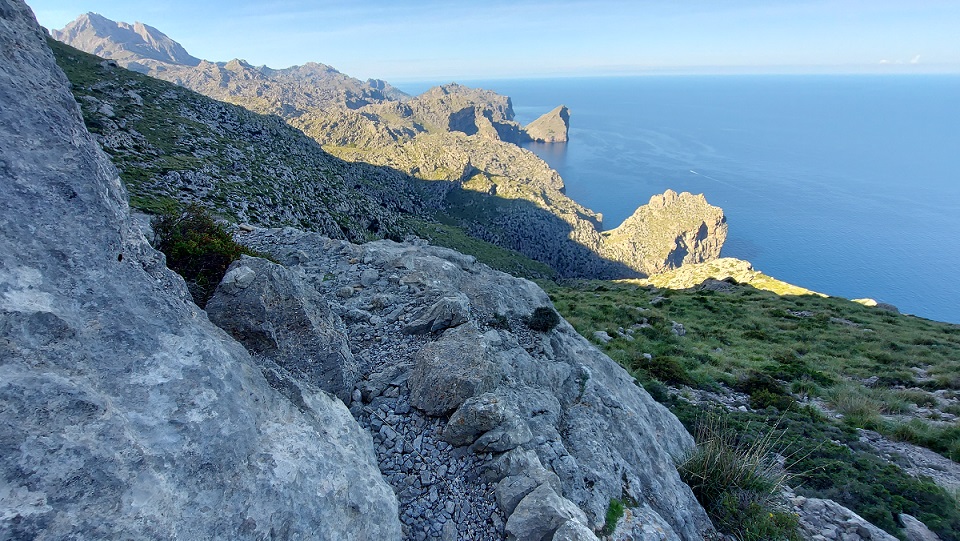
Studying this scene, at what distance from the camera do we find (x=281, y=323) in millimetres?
7918

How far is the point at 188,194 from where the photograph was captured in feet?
114

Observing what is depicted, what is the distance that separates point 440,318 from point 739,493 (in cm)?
883

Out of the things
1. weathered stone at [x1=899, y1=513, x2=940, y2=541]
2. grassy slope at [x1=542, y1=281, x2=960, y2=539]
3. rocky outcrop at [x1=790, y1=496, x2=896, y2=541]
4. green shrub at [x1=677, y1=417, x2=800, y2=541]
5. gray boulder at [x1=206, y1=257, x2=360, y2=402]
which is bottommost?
grassy slope at [x1=542, y1=281, x2=960, y2=539]

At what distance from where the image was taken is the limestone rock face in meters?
3.51

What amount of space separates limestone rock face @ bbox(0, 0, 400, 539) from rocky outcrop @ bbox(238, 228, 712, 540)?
142cm

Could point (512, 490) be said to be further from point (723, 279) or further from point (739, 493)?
point (723, 279)

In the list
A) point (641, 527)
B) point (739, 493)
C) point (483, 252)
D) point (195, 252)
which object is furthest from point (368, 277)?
point (483, 252)

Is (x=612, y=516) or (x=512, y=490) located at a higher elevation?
(x=512, y=490)

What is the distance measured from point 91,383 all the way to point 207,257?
5.12m

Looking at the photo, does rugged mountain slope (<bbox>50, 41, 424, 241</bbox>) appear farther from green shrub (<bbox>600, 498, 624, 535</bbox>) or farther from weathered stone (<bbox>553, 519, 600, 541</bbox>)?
green shrub (<bbox>600, 498, 624, 535</bbox>)

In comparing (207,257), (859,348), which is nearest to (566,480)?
(207,257)

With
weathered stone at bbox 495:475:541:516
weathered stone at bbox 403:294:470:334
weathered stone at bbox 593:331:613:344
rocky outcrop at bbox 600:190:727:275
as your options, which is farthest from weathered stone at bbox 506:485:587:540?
rocky outcrop at bbox 600:190:727:275

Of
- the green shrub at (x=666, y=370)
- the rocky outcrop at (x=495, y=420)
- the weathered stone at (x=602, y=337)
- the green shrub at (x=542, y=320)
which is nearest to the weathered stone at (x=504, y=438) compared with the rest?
the rocky outcrop at (x=495, y=420)

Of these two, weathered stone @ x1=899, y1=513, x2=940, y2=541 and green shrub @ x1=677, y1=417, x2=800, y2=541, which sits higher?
green shrub @ x1=677, y1=417, x2=800, y2=541
